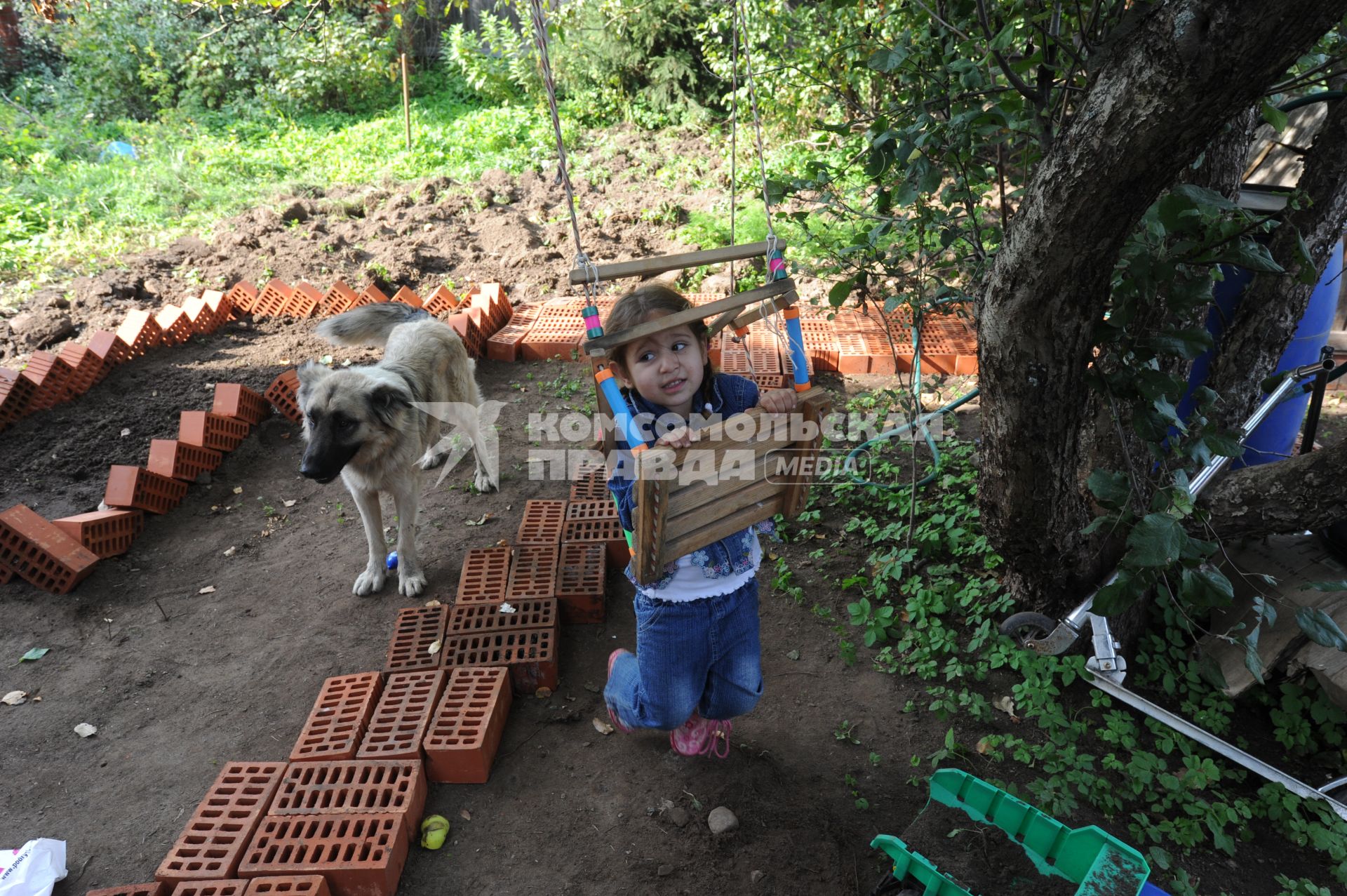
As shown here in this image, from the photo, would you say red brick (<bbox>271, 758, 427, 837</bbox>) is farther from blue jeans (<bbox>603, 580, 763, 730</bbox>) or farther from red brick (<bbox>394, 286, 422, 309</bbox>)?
red brick (<bbox>394, 286, 422, 309</bbox>)

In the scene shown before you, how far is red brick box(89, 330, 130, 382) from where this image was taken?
6.37 meters

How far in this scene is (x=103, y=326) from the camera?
24.0 ft

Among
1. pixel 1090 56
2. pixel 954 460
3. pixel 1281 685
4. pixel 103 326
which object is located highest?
pixel 1090 56

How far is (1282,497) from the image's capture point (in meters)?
2.88

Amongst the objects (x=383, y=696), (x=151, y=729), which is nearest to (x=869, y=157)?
(x=383, y=696)

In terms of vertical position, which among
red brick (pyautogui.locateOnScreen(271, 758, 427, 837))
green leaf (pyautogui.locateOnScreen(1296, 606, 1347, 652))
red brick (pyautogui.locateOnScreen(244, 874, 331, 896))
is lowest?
red brick (pyautogui.locateOnScreen(244, 874, 331, 896))

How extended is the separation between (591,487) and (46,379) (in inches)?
178

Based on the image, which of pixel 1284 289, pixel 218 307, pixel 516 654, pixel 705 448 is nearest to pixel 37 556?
pixel 516 654

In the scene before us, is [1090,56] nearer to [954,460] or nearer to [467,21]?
[954,460]

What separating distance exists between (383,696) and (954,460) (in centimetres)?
356

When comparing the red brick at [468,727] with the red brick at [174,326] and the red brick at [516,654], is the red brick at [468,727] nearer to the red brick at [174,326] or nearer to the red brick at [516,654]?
the red brick at [516,654]

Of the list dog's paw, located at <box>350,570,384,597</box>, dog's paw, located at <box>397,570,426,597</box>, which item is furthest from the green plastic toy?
dog's paw, located at <box>350,570,384,597</box>

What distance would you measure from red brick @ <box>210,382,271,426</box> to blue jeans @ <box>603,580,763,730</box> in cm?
442

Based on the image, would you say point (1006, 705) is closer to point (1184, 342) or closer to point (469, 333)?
point (1184, 342)
